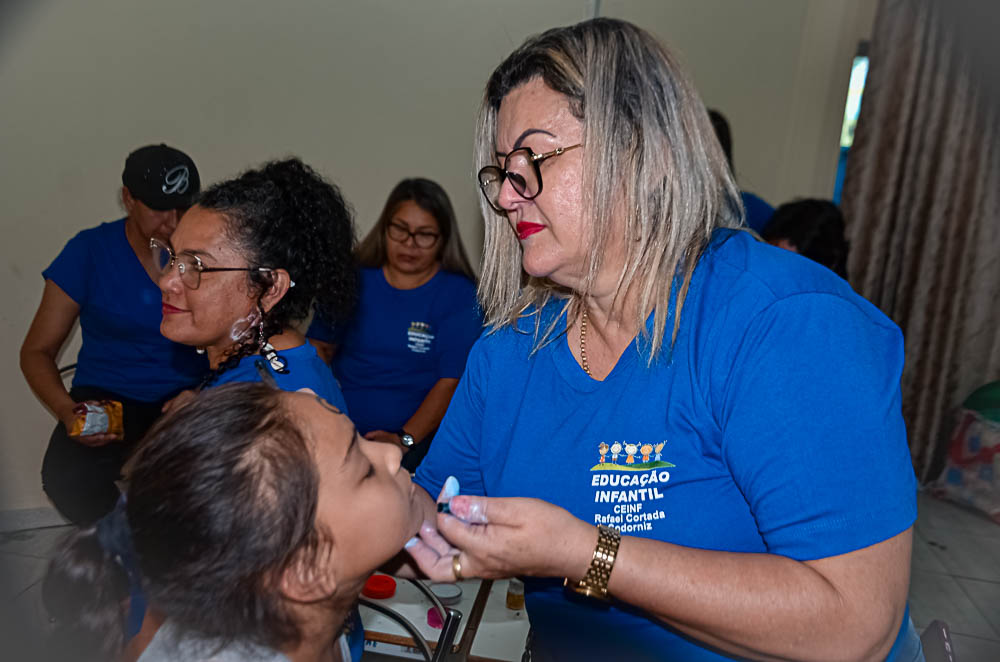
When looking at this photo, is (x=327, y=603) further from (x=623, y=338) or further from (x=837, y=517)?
(x=837, y=517)

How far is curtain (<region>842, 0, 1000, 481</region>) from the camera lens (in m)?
4.39

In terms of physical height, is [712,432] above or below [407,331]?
above

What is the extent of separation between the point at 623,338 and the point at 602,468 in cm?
24

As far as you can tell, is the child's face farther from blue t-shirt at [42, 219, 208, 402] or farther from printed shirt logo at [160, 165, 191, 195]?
blue t-shirt at [42, 219, 208, 402]

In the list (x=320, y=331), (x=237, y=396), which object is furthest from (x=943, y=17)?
→ (x=237, y=396)

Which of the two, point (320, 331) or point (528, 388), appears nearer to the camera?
point (528, 388)

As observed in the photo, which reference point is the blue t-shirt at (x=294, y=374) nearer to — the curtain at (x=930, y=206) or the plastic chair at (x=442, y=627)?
the plastic chair at (x=442, y=627)

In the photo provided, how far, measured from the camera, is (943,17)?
4309mm

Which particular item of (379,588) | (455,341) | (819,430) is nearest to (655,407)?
(819,430)

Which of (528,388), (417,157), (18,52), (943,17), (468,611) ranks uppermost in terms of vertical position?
(943,17)

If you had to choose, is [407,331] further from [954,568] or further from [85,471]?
[954,568]

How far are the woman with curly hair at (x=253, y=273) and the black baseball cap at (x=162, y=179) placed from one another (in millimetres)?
554

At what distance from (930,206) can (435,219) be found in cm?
333

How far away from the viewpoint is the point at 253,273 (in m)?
2.00
